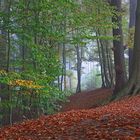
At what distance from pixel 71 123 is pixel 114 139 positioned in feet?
8.16

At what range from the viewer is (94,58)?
129 feet

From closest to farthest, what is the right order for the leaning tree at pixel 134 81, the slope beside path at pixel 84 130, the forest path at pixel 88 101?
the slope beside path at pixel 84 130 < the leaning tree at pixel 134 81 < the forest path at pixel 88 101

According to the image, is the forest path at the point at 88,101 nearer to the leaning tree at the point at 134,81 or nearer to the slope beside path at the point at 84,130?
the leaning tree at the point at 134,81

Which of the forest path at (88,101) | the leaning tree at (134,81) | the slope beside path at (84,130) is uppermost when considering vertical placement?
the leaning tree at (134,81)

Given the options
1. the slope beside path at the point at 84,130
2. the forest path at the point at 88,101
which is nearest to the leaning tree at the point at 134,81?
the forest path at the point at 88,101

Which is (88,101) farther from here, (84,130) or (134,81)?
(84,130)

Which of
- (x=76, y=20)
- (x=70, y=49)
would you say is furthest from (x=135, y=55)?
(x=70, y=49)

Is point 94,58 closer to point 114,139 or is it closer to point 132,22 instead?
point 132,22

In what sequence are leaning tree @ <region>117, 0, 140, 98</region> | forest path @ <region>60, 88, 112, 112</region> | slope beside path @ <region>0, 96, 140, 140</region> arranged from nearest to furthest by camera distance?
slope beside path @ <region>0, 96, 140, 140</region> → leaning tree @ <region>117, 0, 140, 98</region> → forest path @ <region>60, 88, 112, 112</region>

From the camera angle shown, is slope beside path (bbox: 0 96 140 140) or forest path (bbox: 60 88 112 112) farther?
forest path (bbox: 60 88 112 112)

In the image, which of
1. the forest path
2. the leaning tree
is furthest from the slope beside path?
the forest path

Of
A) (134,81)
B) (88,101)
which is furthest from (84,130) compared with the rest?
(88,101)

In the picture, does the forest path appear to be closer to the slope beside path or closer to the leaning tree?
the leaning tree

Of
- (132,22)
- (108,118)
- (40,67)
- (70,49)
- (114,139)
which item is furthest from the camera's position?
(70,49)
